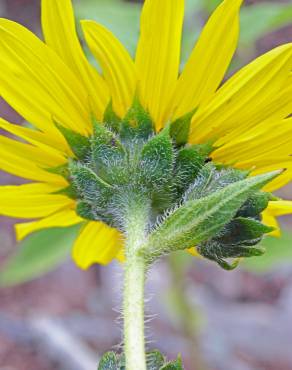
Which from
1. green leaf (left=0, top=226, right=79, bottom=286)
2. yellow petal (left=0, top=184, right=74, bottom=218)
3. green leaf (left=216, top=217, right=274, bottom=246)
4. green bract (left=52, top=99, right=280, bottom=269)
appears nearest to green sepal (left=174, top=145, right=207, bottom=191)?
Answer: green bract (left=52, top=99, right=280, bottom=269)

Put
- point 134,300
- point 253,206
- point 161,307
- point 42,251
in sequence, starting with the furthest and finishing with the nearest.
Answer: point 161,307 < point 42,251 < point 253,206 < point 134,300

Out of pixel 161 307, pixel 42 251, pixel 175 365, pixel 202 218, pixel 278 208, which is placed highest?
pixel 161 307

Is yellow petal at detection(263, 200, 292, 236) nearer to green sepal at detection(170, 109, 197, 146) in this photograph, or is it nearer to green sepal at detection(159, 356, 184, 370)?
green sepal at detection(170, 109, 197, 146)

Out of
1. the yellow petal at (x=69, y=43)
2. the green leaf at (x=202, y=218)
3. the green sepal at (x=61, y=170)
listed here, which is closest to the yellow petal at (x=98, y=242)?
the green sepal at (x=61, y=170)

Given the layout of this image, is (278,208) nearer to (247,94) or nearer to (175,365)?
(247,94)

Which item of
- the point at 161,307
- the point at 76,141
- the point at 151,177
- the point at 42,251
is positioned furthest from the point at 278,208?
the point at 161,307

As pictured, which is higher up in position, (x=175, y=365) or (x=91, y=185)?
(x=91, y=185)

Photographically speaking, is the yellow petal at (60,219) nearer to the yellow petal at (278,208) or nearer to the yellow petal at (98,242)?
the yellow petal at (98,242)

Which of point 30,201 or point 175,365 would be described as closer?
point 175,365
